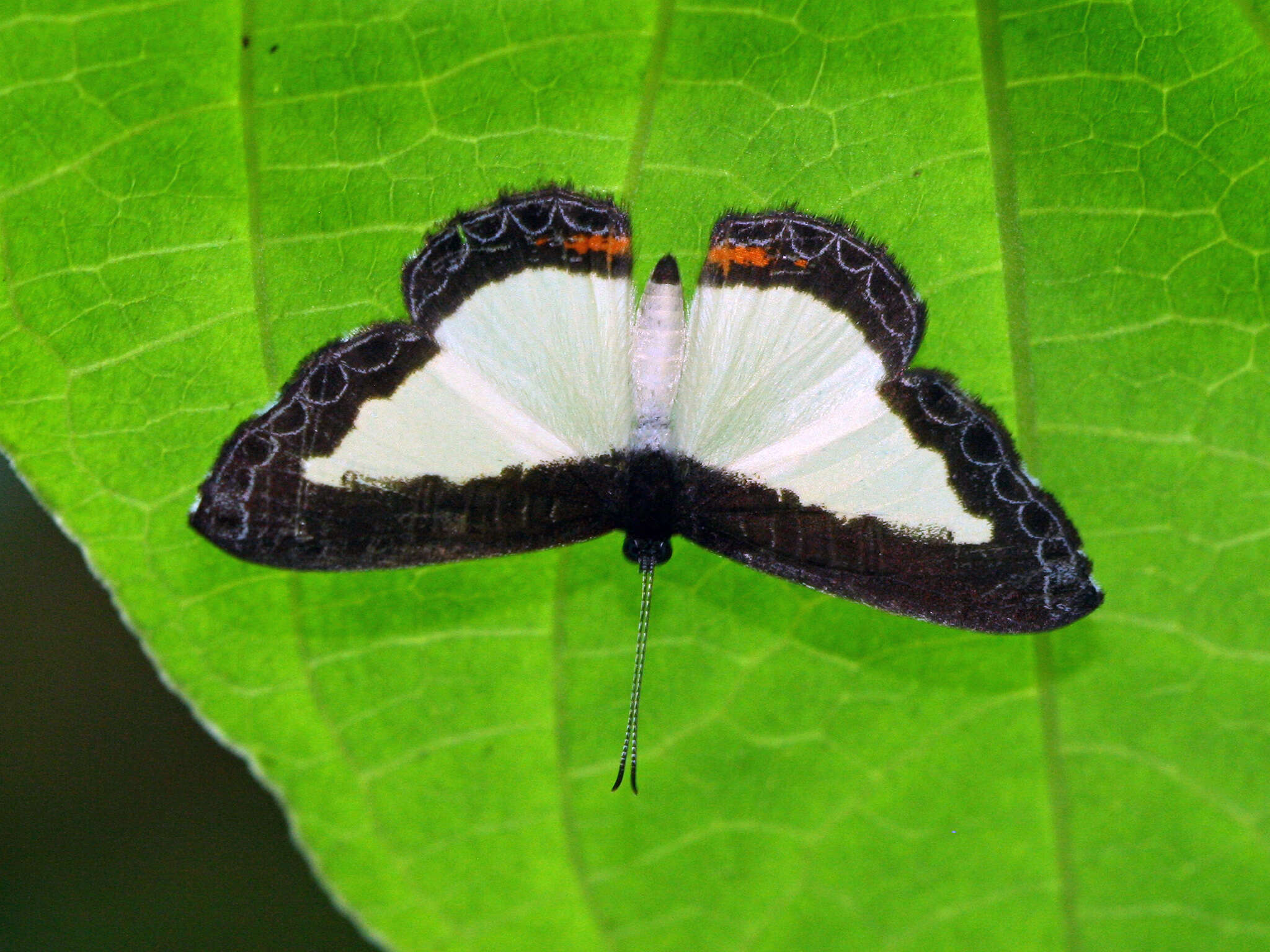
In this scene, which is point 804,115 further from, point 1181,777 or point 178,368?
point 1181,777

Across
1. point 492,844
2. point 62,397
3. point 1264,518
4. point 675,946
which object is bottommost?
point 675,946

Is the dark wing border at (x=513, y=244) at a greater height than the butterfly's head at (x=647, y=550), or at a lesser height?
greater

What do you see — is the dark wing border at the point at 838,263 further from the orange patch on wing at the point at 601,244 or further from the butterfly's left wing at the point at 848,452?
the orange patch on wing at the point at 601,244

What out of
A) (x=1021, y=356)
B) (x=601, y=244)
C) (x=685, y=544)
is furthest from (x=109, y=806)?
(x=1021, y=356)

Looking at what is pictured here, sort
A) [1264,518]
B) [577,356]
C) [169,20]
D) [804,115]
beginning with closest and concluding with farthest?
[169,20]
[804,115]
[1264,518]
[577,356]

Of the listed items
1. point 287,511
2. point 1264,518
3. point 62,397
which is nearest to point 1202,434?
point 1264,518

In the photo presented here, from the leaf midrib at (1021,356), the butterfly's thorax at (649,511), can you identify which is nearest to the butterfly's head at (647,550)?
the butterfly's thorax at (649,511)

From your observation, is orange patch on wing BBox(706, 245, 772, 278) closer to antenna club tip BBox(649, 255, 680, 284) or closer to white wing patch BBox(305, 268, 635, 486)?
antenna club tip BBox(649, 255, 680, 284)

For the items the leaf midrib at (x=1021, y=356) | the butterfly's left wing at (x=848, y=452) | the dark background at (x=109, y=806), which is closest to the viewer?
the leaf midrib at (x=1021, y=356)
